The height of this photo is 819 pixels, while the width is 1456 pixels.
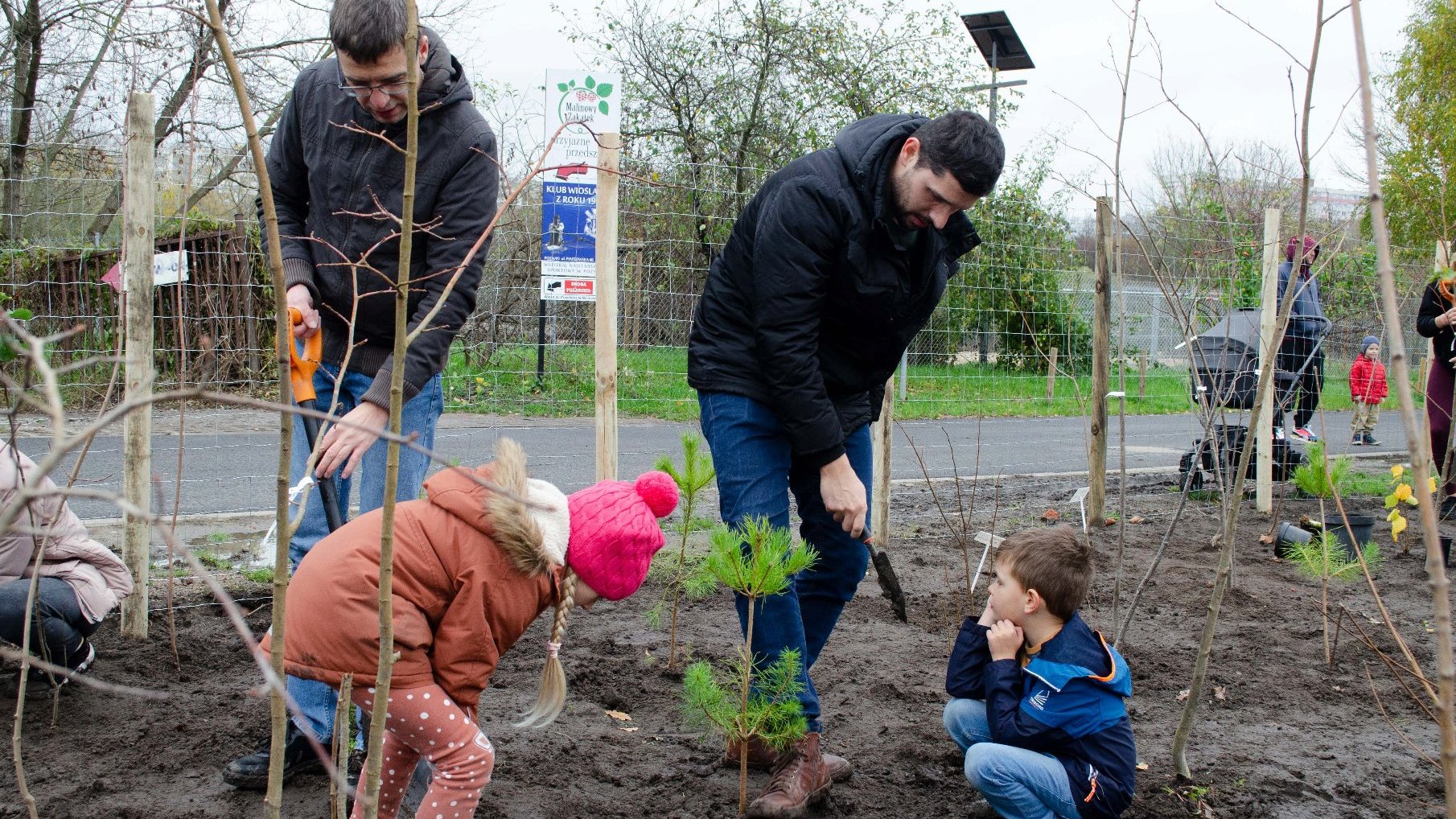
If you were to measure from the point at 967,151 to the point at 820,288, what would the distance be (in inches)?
17.5

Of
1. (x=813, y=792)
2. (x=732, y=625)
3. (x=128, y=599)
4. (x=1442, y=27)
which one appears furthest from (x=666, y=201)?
(x=1442, y=27)

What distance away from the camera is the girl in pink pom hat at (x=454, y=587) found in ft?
6.11

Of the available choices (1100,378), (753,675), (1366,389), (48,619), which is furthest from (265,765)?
(1366,389)

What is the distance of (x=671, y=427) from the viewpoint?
34.8 feet

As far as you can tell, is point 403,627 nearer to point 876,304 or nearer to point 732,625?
point 876,304

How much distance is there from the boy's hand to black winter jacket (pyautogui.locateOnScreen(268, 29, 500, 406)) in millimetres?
1446

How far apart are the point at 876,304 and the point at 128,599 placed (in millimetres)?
2672

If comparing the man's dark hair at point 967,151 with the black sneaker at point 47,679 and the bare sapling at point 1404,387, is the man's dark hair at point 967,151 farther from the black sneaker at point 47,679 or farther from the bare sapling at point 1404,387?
A: the black sneaker at point 47,679

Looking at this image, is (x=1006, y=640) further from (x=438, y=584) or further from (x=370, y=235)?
(x=370, y=235)

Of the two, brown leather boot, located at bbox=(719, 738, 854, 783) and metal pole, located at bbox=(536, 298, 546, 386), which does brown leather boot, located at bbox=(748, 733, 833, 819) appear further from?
metal pole, located at bbox=(536, 298, 546, 386)

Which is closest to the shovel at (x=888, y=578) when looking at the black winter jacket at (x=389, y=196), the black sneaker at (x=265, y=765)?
the black winter jacket at (x=389, y=196)

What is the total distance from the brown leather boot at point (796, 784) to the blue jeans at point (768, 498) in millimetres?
80

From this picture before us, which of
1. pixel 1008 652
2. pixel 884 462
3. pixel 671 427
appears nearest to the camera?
pixel 1008 652

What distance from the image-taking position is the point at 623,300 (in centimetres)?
783
